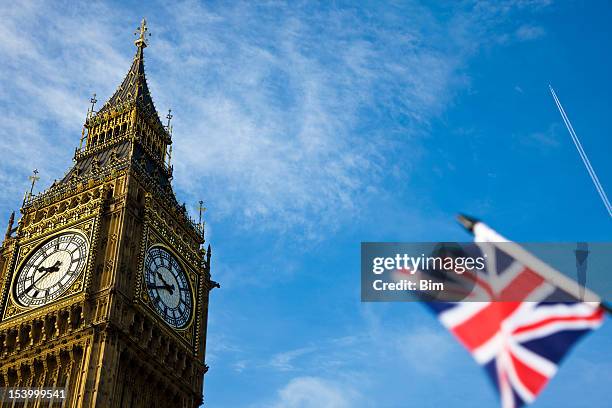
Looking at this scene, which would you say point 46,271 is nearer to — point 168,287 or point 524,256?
point 168,287

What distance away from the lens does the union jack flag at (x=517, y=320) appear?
24.6 metres

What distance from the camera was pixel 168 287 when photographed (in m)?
78.3

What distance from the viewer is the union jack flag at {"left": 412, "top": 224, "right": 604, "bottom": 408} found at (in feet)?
80.7

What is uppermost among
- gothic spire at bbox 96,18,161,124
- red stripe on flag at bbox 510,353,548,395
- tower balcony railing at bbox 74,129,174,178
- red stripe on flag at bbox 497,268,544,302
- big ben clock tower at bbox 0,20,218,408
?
gothic spire at bbox 96,18,161,124

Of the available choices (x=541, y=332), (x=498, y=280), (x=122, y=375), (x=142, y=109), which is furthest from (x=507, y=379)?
(x=142, y=109)

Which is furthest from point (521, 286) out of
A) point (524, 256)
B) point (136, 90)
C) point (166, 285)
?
point (136, 90)

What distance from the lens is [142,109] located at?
93938 millimetres

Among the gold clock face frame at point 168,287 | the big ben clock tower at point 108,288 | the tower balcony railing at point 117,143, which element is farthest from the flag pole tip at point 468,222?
the tower balcony railing at point 117,143

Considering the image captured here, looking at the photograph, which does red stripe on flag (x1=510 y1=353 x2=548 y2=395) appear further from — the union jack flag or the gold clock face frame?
the gold clock face frame

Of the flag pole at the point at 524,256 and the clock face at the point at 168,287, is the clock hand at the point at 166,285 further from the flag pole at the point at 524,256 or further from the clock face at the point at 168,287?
the flag pole at the point at 524,256

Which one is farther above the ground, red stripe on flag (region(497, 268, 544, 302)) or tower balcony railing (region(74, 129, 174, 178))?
tower balcony railing (region(74, 129, 174, 178))

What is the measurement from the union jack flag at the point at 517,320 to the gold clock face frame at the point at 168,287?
50.8 metres

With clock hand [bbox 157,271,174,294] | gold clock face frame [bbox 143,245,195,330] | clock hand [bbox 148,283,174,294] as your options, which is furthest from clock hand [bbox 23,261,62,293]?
clock hand [bbox 157,271,174,294]

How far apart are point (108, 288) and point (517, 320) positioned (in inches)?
1968
